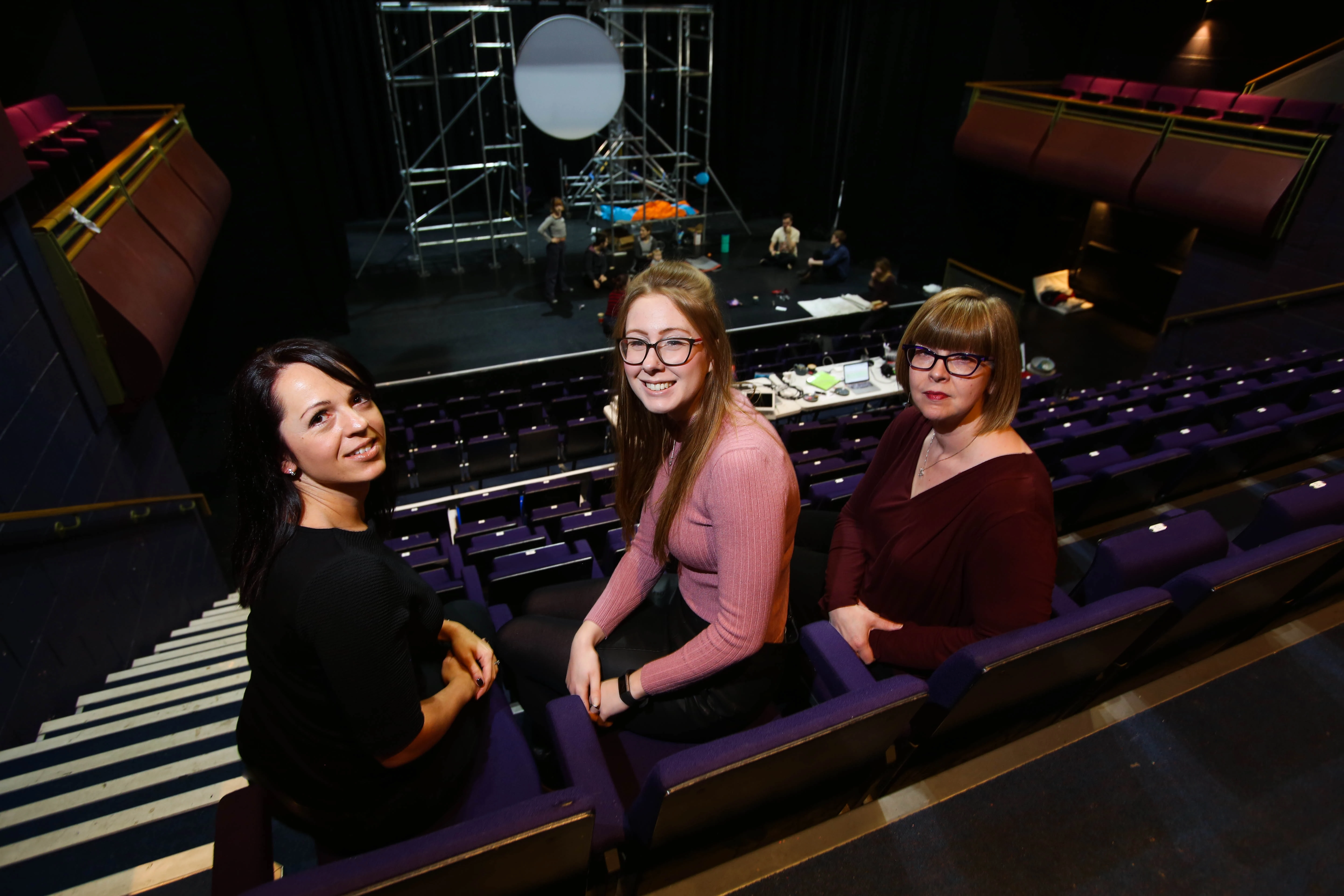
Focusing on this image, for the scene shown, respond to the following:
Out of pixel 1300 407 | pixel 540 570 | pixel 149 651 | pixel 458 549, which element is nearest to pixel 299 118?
pixel 149 651

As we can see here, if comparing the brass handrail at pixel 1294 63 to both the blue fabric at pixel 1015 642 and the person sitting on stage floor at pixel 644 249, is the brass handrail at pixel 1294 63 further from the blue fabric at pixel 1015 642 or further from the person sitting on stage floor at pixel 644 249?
the blue fabric at pixel 1015 642

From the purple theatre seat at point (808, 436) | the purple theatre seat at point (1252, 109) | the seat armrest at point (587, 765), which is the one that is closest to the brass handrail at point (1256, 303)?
the purple theatre seat at point (1252, 109)

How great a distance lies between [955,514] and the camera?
1.68m

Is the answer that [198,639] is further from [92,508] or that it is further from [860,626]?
[860,626]

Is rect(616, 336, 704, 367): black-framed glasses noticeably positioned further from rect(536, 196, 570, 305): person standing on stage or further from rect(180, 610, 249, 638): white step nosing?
rect(536, 196, 570, 305): person standing on stage

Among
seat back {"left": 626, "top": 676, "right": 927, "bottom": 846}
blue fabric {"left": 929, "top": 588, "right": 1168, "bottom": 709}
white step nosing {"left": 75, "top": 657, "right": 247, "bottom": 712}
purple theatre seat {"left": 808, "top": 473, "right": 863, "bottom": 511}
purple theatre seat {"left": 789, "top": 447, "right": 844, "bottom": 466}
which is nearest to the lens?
seat back {"left": 626, "top": 676, "right": 927, "bottom": 846}

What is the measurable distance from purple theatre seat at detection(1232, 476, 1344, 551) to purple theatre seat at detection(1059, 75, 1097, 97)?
10.7 meters

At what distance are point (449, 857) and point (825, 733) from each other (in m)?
0.69

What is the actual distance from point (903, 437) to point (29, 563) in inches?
154

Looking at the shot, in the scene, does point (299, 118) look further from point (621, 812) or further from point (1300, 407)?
point (1300, 407)

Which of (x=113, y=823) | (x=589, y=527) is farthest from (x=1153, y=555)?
(x=113, y=823)

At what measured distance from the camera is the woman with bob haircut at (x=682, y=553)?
4.53 feet

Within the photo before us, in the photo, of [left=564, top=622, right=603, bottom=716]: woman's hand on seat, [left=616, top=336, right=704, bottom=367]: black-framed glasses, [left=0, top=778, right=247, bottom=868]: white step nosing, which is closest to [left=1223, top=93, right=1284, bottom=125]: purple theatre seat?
[left=616, top=336, right=704, bottom=367]: black-framed glasses

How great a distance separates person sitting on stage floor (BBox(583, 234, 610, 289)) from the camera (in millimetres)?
10141
